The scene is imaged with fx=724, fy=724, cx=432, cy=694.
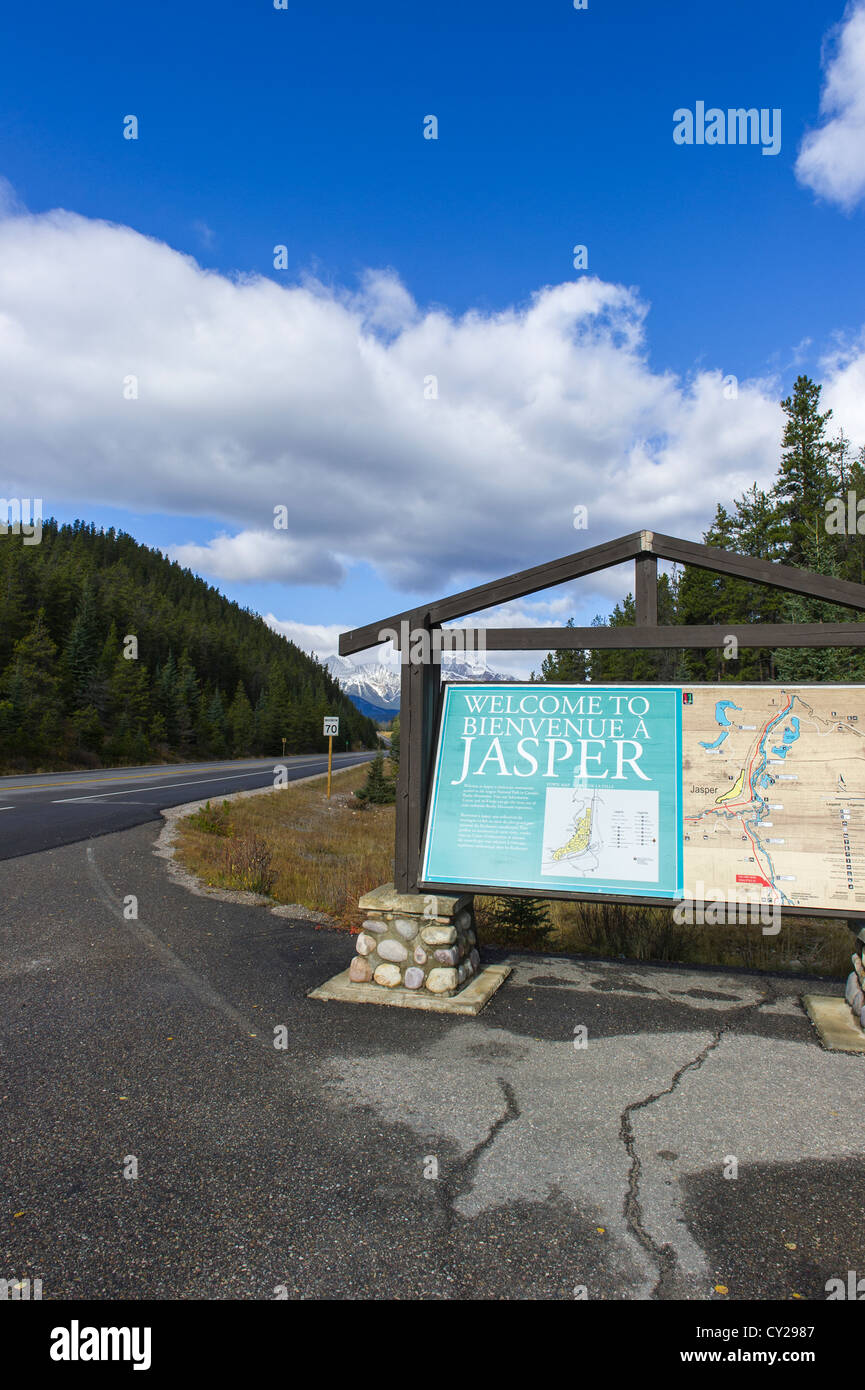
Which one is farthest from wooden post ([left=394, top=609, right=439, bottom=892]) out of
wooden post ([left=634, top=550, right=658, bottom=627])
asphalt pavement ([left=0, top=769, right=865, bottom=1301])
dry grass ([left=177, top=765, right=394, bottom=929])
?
dry grass ([left=177, top=765, right=394, bottom=929])

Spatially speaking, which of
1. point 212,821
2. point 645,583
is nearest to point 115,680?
point 212,821

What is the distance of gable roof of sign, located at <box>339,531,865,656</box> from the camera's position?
5.42 metres

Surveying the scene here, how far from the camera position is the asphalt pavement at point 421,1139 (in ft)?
8.96

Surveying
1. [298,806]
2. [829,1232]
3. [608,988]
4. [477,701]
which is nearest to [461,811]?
[477,701]

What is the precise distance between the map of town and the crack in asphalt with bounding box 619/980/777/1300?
122cm

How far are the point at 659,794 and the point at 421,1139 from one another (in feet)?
10.3

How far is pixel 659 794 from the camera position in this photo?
5.74 meters

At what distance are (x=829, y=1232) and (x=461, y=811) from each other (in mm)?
3654

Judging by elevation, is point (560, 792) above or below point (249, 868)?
above

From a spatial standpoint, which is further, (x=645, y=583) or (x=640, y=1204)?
(x=645, y=583)

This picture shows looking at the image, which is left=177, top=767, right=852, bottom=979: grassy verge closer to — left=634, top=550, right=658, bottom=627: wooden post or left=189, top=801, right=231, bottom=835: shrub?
left=189, top=801, right=231, bottom=835: shrub

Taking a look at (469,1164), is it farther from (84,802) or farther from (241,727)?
(241,727)

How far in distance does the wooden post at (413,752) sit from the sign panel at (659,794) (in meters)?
0.12

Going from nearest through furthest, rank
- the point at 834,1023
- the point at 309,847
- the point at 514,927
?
the point at 834,1023
the point at 514,927
the point at 309,847
